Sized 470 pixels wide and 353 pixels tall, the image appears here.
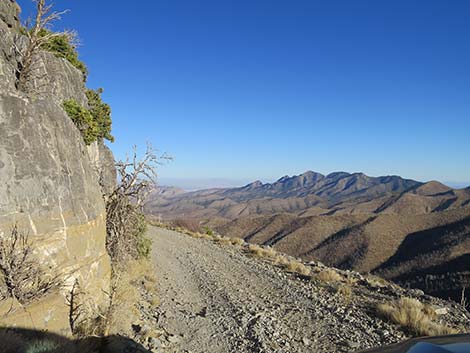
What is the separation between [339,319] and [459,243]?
51300 mm

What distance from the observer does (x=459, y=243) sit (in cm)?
5103

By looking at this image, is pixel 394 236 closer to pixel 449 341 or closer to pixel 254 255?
pixel 254 255

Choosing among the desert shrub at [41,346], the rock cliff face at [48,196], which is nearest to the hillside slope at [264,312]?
the rock cliff face at [48,196]

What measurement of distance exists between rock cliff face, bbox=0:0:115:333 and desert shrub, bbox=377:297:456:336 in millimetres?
7325

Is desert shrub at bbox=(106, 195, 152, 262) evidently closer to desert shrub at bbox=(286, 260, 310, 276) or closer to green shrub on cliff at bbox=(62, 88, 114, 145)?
green shrub on cliff at bbox=(62, 88, 114, 145)

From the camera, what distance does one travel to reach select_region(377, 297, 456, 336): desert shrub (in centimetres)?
845

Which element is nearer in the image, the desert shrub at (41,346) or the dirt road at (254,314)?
the desert shrub at (41,346)

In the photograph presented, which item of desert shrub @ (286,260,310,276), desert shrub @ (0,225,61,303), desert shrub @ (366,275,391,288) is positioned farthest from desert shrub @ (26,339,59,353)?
desert shrub @ (366,275,391,288)

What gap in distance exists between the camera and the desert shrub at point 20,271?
5.26 meters

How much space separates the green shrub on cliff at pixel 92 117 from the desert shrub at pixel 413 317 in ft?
30.3

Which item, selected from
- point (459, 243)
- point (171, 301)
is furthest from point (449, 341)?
point (459, 243)

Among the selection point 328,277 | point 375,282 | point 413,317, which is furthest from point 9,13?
point 375,282

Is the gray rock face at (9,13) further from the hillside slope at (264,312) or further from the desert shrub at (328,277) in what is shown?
the desert shrub at (328,277)

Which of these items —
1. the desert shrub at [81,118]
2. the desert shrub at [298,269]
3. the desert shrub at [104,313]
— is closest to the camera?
the desert shrub at [104,313]
